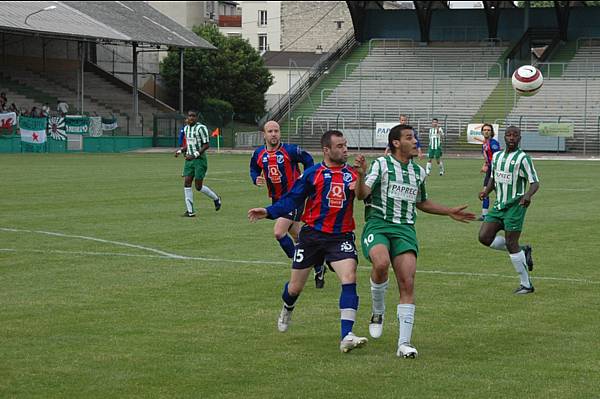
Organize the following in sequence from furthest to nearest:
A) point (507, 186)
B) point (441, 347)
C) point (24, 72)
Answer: point (24, 72)
point (507, 186)
point (441, 347)

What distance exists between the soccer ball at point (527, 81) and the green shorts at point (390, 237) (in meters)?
12.1

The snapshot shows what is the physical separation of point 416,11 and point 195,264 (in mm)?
64865

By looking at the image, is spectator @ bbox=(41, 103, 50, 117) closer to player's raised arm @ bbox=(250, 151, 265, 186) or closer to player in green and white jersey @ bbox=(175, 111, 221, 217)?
player in green and white jersey @ bbox=(175, 111, 221, 217)

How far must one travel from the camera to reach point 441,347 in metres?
9.94

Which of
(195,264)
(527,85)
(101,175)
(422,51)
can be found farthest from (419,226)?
(422,51)

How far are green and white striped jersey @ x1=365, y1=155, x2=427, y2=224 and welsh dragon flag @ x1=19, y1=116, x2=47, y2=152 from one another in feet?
155

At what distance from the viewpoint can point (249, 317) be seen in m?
11.3

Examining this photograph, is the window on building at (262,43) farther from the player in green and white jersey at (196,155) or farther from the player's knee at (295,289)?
the player's knee at (295,289)

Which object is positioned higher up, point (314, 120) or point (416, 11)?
point (416, 11)

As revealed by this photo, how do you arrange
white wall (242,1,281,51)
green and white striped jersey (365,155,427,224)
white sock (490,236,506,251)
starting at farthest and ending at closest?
white wall (242,1,281,51)
white sock (490,236,506,251)
green and white striped jersey (365,155,427,224)

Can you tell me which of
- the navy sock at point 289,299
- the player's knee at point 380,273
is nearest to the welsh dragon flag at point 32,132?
the navy sock at point 289,299

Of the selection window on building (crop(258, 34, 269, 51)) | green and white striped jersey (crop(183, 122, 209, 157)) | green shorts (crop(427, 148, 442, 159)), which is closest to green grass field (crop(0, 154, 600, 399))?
green and white striped jersey (crop(183, 122, 209, 157))

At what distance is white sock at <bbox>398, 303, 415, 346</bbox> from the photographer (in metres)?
9.49

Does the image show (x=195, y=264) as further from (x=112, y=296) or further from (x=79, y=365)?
(x=79, y=365)
